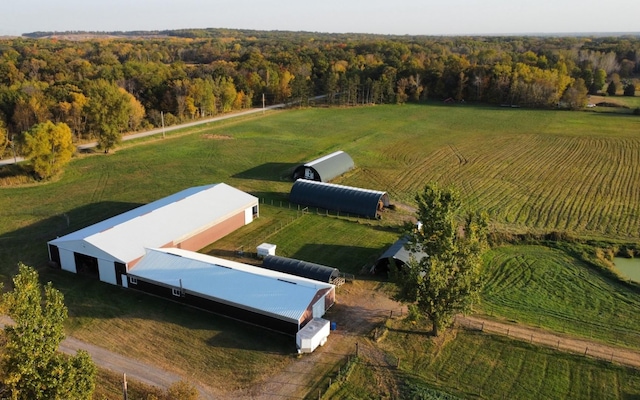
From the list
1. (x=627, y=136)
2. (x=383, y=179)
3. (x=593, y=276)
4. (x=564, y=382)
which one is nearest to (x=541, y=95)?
(x=627, y=136)

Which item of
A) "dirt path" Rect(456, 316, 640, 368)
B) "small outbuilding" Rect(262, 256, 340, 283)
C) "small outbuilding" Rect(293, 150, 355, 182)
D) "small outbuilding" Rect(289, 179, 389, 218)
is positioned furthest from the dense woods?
"dirt path" Rect(456, 316, 640, 368)

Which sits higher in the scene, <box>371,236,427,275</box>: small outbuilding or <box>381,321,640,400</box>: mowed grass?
<box>371,236,427,275</box>: small outbuilding

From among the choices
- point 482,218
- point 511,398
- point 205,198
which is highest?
point 482,218

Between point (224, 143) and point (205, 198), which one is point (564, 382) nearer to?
point (205, 198)

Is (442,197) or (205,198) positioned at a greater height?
(442,197)

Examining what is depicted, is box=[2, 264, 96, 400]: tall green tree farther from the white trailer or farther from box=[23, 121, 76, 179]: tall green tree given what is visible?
box=[23, 121, 76, 179]: tall green tree

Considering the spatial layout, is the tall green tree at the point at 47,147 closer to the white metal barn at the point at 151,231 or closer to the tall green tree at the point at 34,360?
the white metal barn at the point at 151,231
